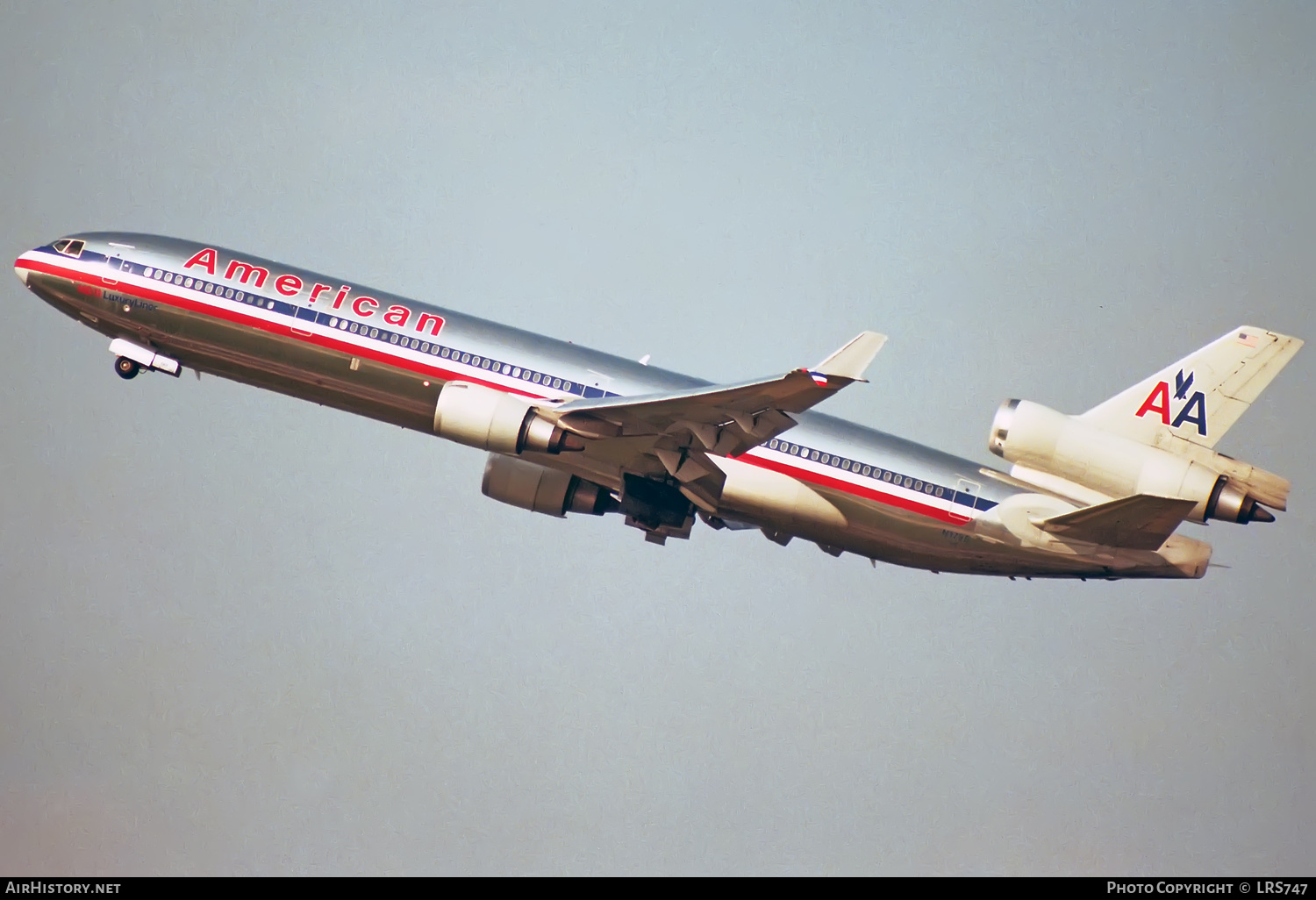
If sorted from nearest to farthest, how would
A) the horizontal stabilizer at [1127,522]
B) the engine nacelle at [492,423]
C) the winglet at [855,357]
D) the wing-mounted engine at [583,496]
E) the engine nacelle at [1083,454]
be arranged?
the winglet at [855,357] < the horizontal stabilizer at [1127,522] < the engine nacelle at [492,423] < the engine nacelle at [1083,454] < the wing-mounted engine at [583,496]

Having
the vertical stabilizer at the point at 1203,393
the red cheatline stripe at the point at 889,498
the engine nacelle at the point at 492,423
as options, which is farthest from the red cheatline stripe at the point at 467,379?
the vertical stabilizer at the point at 1203,393

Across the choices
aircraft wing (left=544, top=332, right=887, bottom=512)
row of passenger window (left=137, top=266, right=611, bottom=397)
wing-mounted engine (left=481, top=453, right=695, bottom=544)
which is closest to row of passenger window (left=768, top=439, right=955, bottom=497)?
aircraft wing (left=544, top=332, right=887, bottom=512)

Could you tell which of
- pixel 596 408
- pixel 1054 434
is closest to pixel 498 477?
pixel 596 408

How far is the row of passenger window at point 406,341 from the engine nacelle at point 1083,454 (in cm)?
1133

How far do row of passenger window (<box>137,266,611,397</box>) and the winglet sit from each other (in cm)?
797

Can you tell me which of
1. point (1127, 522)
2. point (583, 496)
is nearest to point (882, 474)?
point (1127, 522)

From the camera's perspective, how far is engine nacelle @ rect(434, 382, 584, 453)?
109 ft

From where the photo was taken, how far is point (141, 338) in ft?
122

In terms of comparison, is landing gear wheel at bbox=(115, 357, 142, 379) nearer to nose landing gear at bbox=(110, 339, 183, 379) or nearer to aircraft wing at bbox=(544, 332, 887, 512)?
nose landing gear at bbox=(110, 339, 183, 379)

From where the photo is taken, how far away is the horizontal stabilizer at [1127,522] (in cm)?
3222

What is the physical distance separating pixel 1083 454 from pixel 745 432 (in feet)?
31.8

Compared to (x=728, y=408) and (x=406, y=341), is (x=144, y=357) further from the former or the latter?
(x=728, y=408)

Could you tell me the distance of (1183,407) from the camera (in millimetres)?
36062

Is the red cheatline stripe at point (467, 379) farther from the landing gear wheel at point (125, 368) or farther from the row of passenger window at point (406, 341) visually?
the landing gear wheel at point (125, 368)
